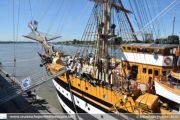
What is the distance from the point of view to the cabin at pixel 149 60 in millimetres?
8203

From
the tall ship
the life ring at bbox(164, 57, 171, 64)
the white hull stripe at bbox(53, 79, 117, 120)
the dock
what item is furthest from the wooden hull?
the dock

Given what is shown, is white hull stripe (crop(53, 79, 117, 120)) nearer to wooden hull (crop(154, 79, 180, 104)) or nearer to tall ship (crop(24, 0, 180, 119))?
tall ship (crop(24, 0, 180, 119))

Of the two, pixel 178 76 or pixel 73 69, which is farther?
pixel 73 69

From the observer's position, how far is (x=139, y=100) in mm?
6355

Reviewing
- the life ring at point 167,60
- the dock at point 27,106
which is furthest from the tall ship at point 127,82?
the dock at point 27,106

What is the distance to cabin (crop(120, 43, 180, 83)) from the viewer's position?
8203mm

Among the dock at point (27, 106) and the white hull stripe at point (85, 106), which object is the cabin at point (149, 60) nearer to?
the white hull stripe at point (85, 106)

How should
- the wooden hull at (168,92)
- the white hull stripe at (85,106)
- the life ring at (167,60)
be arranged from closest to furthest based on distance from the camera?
1. the wooden hull at (168,92)
2. the life ring at (167,60)
3. the white hull stripe at (85,106)

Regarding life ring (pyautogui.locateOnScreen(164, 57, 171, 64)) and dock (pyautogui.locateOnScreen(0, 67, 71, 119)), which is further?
dock (pyautogui.locateOnScreen(0, 67, 71, 119))

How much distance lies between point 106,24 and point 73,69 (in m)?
4.97

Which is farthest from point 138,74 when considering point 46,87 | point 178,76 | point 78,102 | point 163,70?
point 46,87

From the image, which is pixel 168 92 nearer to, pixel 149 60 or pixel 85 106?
pixel 149 60

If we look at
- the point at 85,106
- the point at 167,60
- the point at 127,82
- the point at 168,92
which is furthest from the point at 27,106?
the point at 167,60

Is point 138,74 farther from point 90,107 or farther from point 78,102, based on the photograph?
point 78,102
